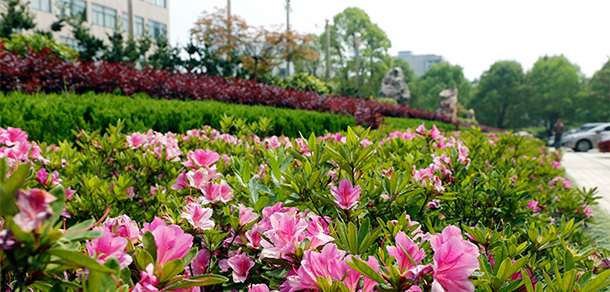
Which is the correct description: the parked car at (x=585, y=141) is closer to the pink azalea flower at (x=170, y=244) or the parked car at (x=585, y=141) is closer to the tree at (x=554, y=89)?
the pink azalea flower at (x=170, y=244)

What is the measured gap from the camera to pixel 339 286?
691mm

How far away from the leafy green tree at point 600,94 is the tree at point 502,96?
7487 millimetres

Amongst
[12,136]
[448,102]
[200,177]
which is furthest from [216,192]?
[448,102]

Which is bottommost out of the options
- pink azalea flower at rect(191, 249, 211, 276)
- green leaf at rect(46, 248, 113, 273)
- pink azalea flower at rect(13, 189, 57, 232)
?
pink azalea flower at rect(191, 249, 211, 276)

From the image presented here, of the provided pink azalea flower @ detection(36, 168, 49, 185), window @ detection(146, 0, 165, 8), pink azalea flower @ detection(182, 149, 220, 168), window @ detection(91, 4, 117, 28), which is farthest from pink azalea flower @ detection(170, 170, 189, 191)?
window @ detection(146, 0, 165, 8)

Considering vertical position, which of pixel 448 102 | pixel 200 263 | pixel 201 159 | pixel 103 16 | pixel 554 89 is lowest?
pixel 200 263

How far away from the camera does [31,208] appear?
423 mm

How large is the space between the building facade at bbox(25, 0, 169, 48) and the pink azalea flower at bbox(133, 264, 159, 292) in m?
32.2

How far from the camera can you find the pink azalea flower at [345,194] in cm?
102

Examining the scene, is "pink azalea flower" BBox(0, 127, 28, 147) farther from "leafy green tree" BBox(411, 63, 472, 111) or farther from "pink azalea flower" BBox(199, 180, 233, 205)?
"leafy green tree" BBox(411, 63, 472, 111)

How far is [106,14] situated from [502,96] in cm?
4954

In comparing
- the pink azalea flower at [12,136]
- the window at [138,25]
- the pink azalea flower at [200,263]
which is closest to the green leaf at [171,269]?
the pink azalea flower at [200,263]

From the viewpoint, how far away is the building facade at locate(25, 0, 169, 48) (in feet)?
91.6

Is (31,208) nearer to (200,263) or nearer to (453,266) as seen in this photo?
(200,263)
